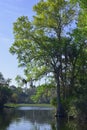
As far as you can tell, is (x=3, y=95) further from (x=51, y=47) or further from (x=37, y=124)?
(x=37, y=124)

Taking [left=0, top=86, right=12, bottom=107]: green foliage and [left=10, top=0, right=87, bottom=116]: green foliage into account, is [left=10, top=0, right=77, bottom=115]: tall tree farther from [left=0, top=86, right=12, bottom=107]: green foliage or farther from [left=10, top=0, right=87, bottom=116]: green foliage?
[left=0, top=86, right=12, bottom=107]: green foliage

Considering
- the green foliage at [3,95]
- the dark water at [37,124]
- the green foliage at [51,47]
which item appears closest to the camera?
the dark water at [37,124]

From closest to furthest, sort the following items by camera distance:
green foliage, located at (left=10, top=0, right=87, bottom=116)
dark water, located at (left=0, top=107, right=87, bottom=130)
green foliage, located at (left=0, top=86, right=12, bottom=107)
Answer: dark water, located at (left=0, top=107, right=87, bottom=130)
green foliage, located at (left=10, top=0, right=87, bottom=116)
green foliage, located at (left=0, top=86, right=12, bottom=107)

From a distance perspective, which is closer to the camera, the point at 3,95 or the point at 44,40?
the point at 44,40

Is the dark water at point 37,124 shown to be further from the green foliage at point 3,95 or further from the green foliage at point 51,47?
the green foliage at point 3,95

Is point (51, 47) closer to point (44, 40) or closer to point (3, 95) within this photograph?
point (44, 40)

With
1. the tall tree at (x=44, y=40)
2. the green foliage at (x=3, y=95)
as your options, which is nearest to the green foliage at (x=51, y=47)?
the tall tree at (x=44, y=40)

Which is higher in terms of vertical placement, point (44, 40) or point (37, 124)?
point (44, 40)

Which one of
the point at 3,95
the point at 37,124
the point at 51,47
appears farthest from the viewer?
the point at 3,95

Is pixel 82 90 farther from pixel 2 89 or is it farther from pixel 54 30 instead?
pixel 2 89

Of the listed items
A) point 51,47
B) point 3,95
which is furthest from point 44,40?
point 3,95

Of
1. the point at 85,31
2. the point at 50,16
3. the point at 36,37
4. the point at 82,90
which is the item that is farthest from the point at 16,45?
the point at 85,31

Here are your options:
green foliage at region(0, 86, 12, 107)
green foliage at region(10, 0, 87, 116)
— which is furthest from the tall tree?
green foliage at region(0, 86, 12, 107)

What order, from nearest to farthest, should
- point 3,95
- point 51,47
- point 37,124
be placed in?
1. point 37,124
2. point 51,47
3. point 3,95
